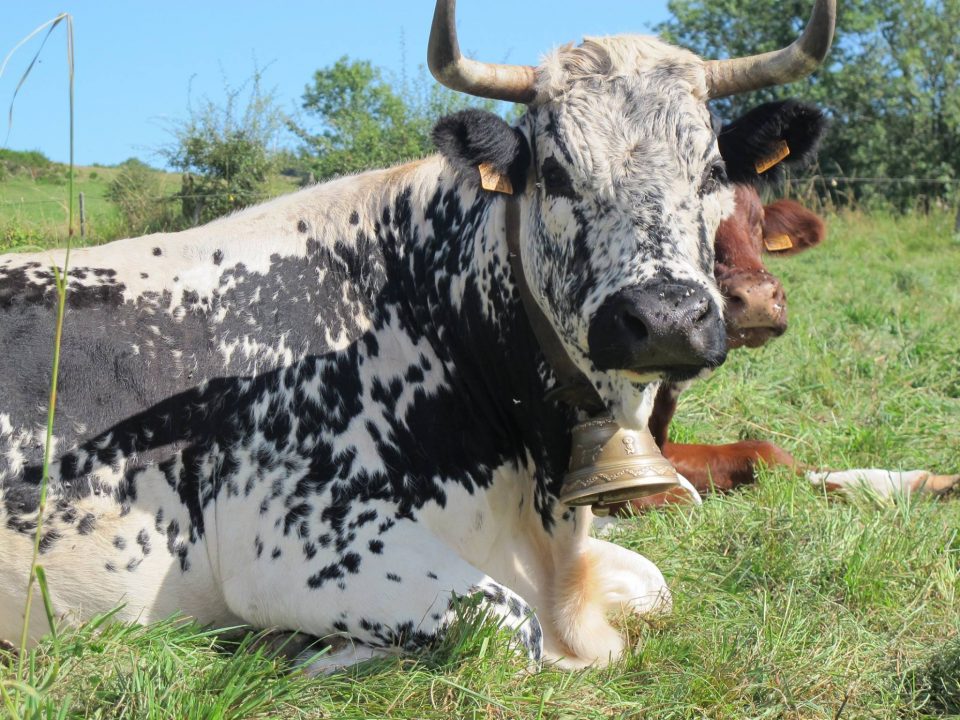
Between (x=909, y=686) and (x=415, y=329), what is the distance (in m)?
2.17

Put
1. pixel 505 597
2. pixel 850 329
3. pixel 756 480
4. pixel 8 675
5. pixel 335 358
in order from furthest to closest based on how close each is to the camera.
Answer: pixel 850 329 < pixel 756 480 < pixel 335 358 < pixel 505 597 < pixel 8 675

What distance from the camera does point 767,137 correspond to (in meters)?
3.99

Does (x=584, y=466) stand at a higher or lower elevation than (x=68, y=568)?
higher

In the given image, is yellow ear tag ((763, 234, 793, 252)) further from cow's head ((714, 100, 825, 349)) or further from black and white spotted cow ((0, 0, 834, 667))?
black and white spotted cow ((0, 0, 834, 667))

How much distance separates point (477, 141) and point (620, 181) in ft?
1.82

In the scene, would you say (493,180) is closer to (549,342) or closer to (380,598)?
(549,342)

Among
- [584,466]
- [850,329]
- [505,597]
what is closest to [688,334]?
[584,466]

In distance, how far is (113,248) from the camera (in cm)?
432

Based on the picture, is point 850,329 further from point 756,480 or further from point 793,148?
point 793,148

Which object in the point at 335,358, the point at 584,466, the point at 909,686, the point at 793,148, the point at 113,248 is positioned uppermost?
the point at 793,148

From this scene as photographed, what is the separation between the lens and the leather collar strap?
3.85 meters

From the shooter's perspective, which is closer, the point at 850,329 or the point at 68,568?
the point at 68,568

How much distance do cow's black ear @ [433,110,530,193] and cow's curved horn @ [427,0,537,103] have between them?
4.3 inches

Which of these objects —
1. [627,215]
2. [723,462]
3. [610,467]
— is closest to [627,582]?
[610,467]
